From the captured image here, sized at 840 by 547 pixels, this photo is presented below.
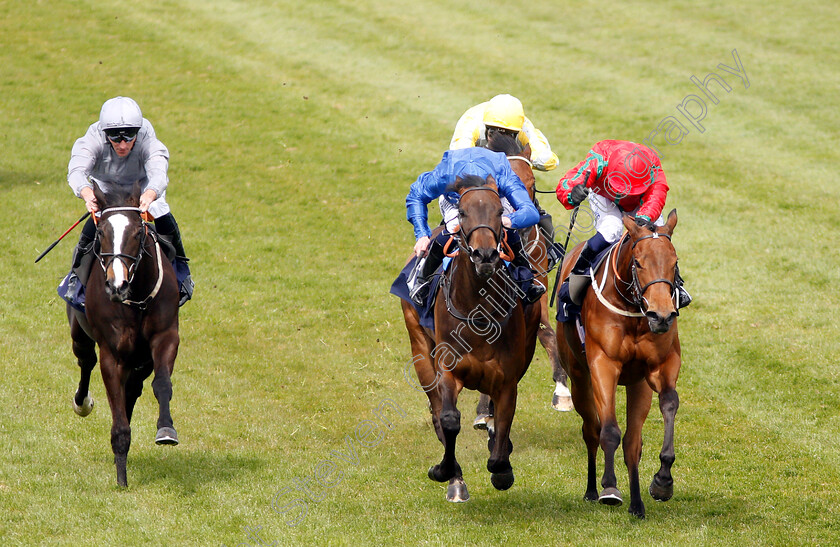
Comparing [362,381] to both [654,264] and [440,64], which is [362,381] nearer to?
[654,264]

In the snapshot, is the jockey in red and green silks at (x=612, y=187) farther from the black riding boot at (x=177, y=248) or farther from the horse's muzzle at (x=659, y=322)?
the black riding boot at (x=177, y=248)

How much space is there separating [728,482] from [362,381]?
4.84 metres

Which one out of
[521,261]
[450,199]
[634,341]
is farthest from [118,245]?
[634,341]

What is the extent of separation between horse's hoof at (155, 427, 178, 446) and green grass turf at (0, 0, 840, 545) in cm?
63

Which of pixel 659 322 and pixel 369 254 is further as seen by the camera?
pixel 369 254

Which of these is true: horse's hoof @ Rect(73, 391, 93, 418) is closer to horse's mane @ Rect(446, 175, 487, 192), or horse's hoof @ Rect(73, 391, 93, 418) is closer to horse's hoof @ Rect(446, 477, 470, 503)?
horse's hoof @ Rect(446, 477, 470, 503)

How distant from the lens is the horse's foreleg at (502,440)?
7621 mm

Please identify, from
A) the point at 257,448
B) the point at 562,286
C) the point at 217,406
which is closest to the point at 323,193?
the point at 217,406

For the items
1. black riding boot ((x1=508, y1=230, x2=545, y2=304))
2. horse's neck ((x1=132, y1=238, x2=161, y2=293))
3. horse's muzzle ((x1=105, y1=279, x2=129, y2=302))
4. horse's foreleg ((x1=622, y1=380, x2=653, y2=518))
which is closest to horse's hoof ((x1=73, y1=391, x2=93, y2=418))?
horse's neck ((x1=132, y1=238, x2=161, y2=293))

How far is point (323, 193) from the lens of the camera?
61.4 feet

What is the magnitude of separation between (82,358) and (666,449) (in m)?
5.85

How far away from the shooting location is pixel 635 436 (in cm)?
792

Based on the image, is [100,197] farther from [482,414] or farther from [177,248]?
[482,414]

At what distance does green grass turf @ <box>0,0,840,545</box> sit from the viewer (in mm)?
8375
